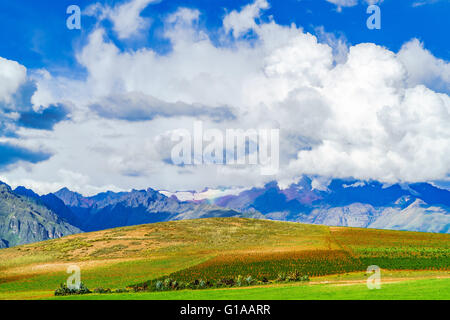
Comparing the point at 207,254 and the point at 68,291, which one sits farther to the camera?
the point at 207,254

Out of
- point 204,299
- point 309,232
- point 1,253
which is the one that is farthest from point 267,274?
point 1,253

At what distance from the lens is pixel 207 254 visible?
118 metres

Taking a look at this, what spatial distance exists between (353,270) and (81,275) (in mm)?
61507

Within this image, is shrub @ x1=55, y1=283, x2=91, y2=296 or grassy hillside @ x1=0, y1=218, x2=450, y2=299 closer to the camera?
shrub @ x1=55, y1=283, x2=91, y2=296

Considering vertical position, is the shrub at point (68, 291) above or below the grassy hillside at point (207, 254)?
below

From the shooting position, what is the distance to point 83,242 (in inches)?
5699

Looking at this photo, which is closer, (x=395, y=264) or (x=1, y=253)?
(x=395, y=264)

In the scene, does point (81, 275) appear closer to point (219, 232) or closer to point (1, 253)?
point (1, 253)

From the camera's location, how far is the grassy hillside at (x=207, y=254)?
90375 millimetres

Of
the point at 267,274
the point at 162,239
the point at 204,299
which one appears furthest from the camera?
the point at 162,239

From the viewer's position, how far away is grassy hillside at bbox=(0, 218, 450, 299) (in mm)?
90375

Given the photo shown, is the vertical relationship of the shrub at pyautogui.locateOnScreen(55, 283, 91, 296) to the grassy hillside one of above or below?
below

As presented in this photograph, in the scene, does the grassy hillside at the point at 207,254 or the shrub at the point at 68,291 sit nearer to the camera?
the shrub at the point at 68,291

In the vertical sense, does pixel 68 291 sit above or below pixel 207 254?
below
